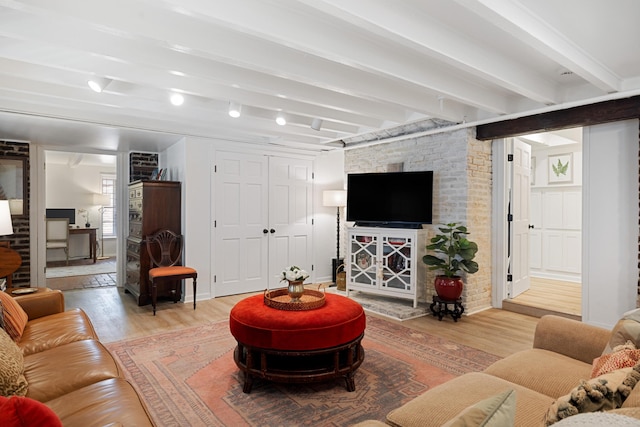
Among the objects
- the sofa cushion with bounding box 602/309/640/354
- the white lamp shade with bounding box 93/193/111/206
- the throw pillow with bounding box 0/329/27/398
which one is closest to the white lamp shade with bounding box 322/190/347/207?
the sofa cushion with bounding box 602/309/640/354

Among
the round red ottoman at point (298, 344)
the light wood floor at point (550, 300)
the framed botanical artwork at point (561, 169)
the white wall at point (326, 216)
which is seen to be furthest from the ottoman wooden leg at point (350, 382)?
the framed botanical artwork at point (561, 169)

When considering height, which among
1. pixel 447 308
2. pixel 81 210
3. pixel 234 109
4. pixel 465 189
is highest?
pixel 234 109

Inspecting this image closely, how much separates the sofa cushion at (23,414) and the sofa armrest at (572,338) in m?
2.41

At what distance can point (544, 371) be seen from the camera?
1916 mm

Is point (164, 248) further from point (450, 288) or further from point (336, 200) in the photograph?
point (450, 288)

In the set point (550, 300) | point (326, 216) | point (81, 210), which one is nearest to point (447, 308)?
point (550, 300)

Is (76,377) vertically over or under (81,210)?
under

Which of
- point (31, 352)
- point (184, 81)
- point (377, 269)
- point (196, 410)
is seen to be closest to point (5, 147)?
point (184, 81)

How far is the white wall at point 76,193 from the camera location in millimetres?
8992

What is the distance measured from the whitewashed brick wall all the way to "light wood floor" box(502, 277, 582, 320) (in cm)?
40

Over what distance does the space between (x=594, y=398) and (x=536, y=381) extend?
2.73 feet

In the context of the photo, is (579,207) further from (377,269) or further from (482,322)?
(377,269)

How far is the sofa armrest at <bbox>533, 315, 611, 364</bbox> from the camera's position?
2.05 m

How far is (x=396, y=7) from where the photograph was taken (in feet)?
7.13
